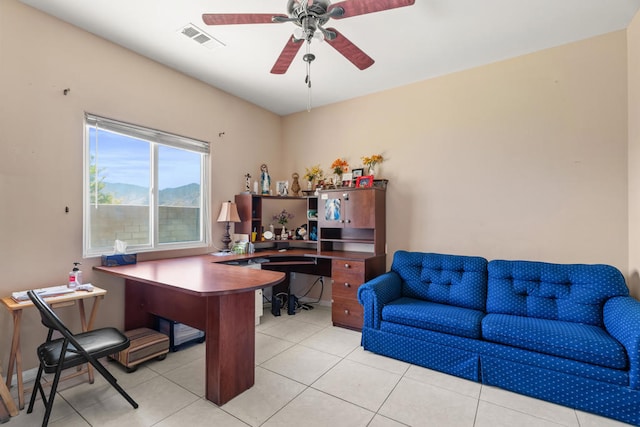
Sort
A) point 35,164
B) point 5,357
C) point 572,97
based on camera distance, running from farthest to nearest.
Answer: point 572,97, point 35,164, point 5,357

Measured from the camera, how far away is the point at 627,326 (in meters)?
1.87

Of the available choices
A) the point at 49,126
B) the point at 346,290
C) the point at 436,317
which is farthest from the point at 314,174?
the point at 49,126

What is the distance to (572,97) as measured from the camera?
2744mm

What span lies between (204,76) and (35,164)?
1.92 m

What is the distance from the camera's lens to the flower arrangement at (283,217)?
14.5 feet

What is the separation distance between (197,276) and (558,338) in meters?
2.66

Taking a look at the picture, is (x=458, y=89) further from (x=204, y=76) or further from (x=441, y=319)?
(x=204, y=76)

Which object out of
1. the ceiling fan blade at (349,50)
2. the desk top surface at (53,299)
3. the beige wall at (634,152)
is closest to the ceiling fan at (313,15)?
the ceiling fan blade at (349,50)

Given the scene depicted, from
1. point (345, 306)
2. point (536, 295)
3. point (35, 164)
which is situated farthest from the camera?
point (345, 306)

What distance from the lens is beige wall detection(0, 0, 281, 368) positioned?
2186mm

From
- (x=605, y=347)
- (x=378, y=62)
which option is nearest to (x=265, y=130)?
(x=378, y=62)

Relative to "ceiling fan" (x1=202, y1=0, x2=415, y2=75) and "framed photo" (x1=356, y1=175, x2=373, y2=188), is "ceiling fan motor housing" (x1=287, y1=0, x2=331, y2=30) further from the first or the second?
"framed photo" (x1=356, y1=175, x2=373, y2=188)

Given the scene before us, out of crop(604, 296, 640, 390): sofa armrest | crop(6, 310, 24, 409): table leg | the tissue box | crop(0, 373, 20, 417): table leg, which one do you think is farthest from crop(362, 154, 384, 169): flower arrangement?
crop(0, 373, 20, 417): table leg

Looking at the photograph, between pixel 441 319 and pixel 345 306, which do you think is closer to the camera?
pixel 441 319
